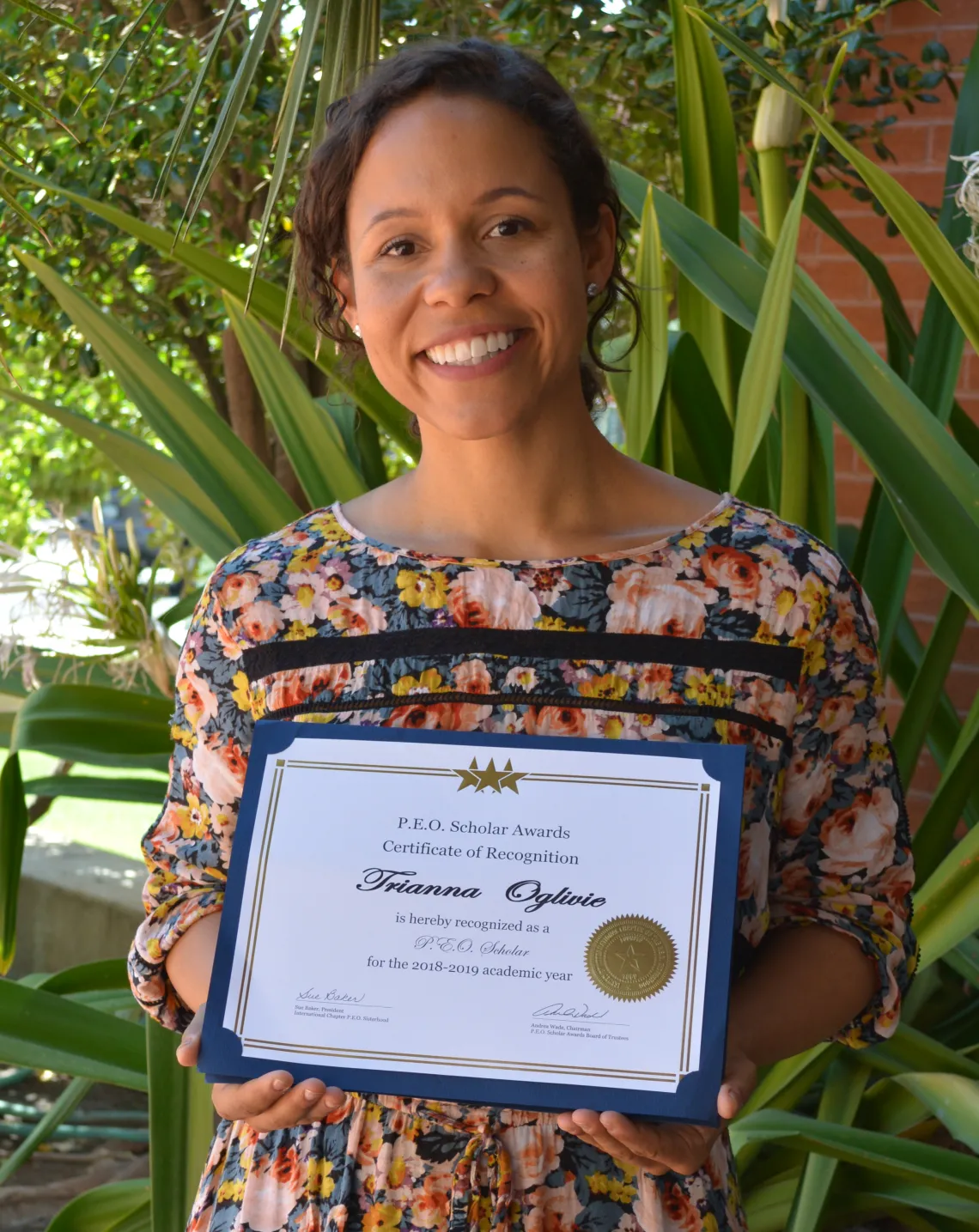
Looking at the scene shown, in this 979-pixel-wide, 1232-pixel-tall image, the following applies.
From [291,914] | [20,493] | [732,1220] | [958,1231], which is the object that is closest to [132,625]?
[291,914]

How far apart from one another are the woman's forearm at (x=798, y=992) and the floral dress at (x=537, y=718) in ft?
0.04

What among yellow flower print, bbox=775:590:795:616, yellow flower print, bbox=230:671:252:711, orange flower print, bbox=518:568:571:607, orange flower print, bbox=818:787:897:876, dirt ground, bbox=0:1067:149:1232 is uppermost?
yellow flower print, bbox=775:590:795:616

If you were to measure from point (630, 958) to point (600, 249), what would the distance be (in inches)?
20.4

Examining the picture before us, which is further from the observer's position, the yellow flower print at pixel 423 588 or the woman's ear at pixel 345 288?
the woman's ear at pixel 345 288

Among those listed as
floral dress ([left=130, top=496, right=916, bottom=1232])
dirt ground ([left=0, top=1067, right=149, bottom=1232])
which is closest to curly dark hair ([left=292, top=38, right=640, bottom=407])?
floral dress ([left=130, top=496, right=916, bottom=1232])

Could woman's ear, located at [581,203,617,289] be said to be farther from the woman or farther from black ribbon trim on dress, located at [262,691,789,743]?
black ribbon trim on dress, located at [262,691,789,743]

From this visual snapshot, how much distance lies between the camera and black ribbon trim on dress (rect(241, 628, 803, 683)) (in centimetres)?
87

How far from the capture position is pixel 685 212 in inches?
59.2

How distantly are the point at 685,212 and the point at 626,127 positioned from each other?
99cm

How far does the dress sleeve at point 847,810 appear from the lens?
2.93 ft

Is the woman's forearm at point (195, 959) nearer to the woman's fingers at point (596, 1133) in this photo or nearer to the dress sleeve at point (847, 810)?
the woman's fingers at point (596, 1133)

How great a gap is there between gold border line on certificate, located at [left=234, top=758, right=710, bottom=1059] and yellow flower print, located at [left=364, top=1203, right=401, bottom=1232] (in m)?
0.12

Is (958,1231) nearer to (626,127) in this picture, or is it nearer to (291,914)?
(291,914)

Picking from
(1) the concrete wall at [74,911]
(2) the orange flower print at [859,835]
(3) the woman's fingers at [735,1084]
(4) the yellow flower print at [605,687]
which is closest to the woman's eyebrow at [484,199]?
(4) the yellow flower print at [605,687]
